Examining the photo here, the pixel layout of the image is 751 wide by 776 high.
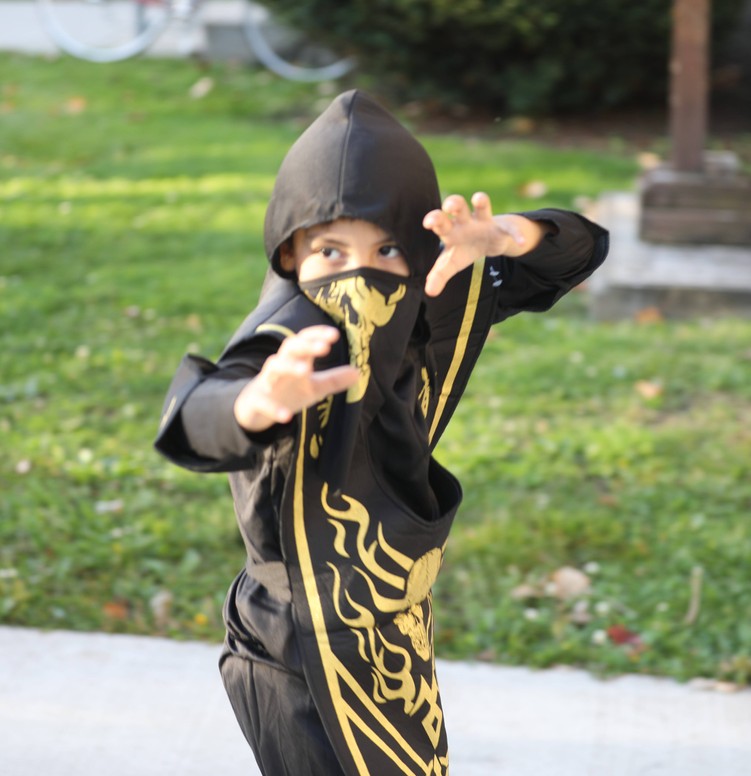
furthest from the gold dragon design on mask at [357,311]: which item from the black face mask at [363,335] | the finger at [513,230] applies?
the finger at [513,230]

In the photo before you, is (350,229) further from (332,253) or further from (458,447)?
(458,447)

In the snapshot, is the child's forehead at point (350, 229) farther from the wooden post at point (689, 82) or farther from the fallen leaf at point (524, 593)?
the wooden post at point (689, 82)

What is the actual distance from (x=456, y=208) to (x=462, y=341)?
38 cm

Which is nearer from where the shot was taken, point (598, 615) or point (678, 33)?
point (598, 615)

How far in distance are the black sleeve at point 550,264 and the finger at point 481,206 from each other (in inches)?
8.1

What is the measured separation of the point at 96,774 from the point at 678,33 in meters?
4.20

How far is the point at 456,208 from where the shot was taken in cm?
182

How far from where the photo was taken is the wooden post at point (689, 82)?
552cm

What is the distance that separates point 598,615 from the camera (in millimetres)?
3424

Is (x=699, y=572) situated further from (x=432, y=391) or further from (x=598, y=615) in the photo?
(x=432, y=391)

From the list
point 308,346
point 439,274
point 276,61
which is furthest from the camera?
point 276,61

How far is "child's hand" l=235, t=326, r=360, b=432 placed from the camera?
1490 mm

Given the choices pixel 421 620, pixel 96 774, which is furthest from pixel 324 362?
pixel 96 774

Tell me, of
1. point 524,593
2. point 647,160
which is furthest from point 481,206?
point 647,160
